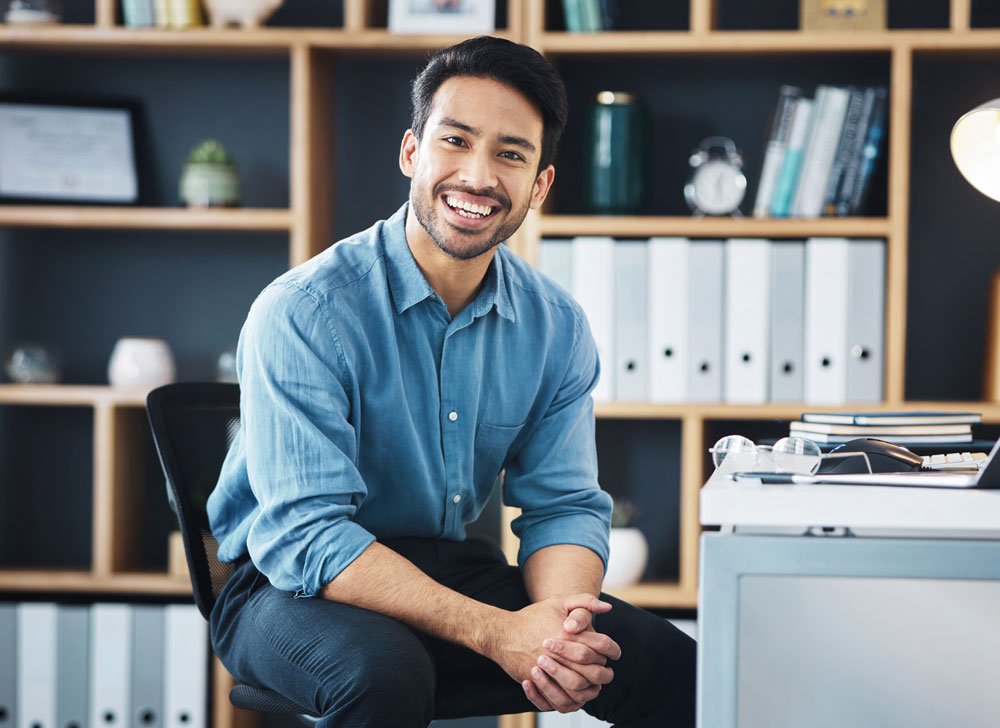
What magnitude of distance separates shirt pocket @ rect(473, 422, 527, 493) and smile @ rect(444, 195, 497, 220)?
288mm

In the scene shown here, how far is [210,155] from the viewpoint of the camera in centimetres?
260

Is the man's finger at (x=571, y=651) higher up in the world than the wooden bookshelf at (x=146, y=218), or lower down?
lower down

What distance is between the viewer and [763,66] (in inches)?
106

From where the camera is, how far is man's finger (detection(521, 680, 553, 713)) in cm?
133

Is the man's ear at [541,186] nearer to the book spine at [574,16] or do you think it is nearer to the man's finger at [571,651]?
the man's finger at [571,651]

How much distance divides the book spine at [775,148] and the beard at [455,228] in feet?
3.42

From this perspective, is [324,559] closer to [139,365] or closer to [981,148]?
[981,148]

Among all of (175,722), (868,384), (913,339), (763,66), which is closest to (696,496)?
(868,384)

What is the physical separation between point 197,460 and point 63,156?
1399 millimetres

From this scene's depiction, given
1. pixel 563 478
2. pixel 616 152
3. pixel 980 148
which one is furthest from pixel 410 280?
pixel 616 152

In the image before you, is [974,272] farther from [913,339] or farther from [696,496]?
[696,496]

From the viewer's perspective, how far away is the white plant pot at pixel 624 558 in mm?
2477

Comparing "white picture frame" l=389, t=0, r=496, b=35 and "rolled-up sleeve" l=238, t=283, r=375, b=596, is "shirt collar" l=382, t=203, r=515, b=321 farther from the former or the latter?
"white picture frame" l=389, t=0, r=496, b=35

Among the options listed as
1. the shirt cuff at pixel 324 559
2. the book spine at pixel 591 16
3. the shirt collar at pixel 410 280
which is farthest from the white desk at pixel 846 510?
the book spine at pixel 591 16
